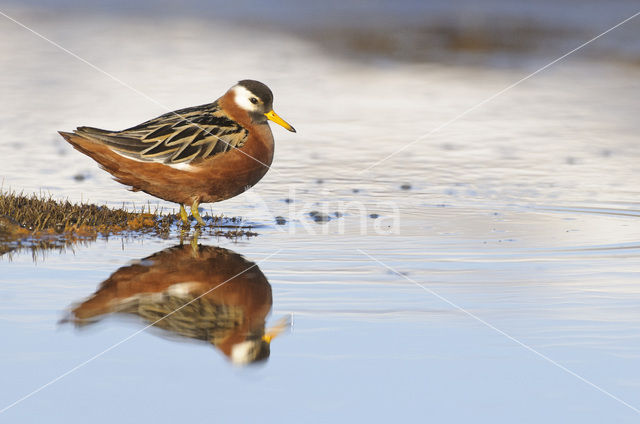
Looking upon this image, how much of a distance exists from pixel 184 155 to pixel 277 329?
4.11 m

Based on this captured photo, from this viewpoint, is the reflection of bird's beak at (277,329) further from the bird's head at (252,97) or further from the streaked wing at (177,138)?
the bird's head at (252,97)

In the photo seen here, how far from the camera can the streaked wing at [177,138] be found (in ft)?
32.6

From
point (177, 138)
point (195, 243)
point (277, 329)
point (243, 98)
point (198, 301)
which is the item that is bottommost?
point (277, 329)

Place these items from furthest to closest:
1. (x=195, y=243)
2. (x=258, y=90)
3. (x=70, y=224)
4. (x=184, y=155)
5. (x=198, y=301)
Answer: (x=258, y=90) → (x=184, y=155) → (x=70, y=224) → (x=195, y=243) → (x=198, y=301)

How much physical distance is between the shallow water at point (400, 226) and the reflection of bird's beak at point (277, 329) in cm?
7

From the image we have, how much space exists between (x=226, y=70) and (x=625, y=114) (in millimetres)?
8139

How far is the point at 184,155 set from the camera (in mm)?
9938

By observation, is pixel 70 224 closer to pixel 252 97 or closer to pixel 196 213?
pixel 196 213

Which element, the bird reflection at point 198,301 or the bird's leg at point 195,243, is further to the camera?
the bird's leg at point 195,243

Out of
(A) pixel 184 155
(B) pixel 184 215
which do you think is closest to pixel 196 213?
(B) pixel 184 215

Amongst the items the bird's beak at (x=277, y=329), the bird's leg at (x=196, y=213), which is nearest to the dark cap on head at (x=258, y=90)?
the bird's leg at (x=196, y=213)

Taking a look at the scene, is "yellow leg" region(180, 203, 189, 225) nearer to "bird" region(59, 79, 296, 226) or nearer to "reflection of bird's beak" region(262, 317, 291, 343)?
"bird" region(59, 79, 296, 226)

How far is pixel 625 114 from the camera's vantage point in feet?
57.2

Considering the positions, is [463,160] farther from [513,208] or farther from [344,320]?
[344,320]
